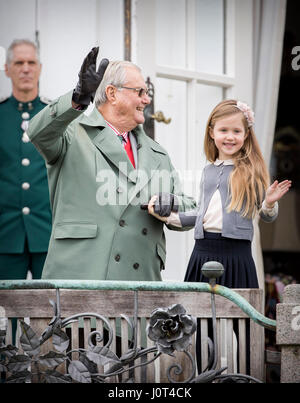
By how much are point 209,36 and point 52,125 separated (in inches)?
66.4

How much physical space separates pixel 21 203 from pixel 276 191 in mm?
1124

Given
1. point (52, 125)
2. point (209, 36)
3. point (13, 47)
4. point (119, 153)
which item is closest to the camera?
point (52, 125)

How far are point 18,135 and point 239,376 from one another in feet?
5.21

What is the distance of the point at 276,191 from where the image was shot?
246 centimetres

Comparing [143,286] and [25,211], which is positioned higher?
[25,211]

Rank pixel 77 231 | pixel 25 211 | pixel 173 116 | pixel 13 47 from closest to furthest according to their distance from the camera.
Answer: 1. pixel 77 231
2. pixel 25 211
3. pixel 13 47
4. pixel 173 116

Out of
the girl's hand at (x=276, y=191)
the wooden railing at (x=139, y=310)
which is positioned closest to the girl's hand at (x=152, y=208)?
the girl's hand at (x=276, y=191)

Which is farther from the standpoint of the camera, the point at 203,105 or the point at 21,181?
the point at 203,105

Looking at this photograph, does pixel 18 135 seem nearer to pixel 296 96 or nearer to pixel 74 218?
pixel 74 218

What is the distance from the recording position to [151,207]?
2.50m

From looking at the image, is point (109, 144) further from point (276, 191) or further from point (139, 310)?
point (139, 310)

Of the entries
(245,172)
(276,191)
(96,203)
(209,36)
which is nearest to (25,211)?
(96,203)

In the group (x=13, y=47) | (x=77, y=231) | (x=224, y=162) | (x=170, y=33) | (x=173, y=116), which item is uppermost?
(x=170, y=33)

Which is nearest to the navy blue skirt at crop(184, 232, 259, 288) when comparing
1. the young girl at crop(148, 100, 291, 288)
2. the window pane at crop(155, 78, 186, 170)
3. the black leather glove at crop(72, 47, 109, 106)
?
the young girl at crop(148, 100, 291, 288)
